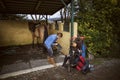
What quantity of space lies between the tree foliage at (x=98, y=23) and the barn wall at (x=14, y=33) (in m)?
4.90

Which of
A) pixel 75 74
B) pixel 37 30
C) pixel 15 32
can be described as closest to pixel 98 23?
pixel 75 74

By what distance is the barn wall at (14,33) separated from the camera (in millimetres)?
9891

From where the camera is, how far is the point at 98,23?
714cm

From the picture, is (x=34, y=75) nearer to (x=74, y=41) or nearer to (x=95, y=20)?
(x=74, y=41)

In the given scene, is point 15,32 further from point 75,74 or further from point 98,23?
point 75,74

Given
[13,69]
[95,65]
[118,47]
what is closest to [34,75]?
[13,69]

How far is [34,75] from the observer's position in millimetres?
5227

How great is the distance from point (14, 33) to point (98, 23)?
6.38m

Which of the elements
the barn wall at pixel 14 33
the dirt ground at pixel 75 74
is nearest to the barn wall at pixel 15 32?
the barn wall at pixel 14 33

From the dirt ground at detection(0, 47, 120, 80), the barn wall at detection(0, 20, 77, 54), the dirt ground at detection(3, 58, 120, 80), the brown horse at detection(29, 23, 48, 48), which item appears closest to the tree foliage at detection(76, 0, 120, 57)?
the dirt ground at detection(0, 47, 120, 80)

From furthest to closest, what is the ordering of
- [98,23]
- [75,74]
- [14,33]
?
[14,33] < [98,23] < [75,74]

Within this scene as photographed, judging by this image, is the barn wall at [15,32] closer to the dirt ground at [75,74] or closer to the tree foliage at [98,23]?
the tree foliage at [98,23]

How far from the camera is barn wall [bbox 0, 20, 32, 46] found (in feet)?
32.4

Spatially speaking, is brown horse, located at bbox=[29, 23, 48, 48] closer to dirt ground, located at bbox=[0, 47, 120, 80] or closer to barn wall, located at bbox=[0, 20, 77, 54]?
barn wall, located at bbox=[0, 20, 77, 54]
